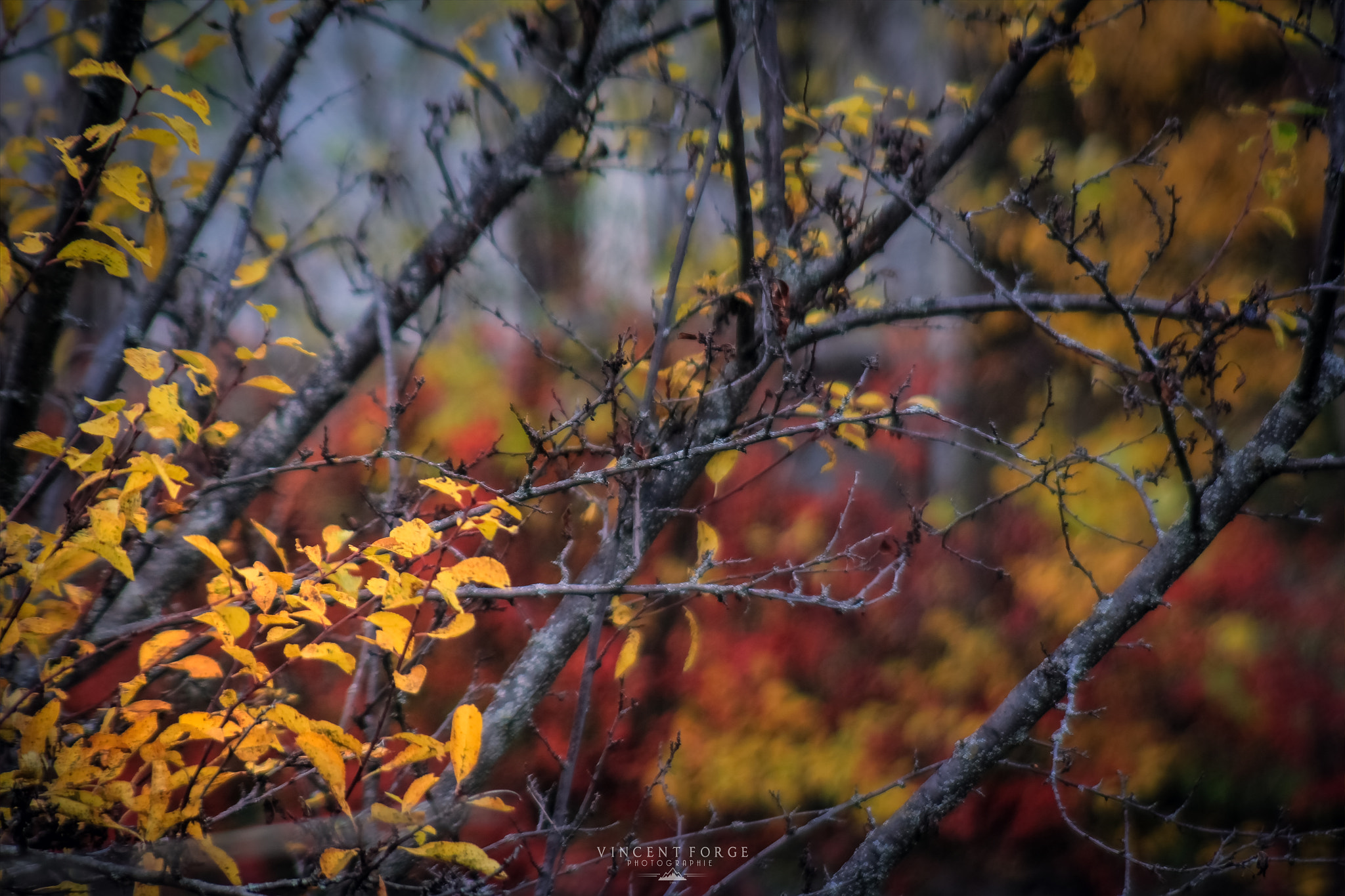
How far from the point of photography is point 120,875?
1.11 metres

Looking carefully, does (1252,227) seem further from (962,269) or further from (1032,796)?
(1032,796)

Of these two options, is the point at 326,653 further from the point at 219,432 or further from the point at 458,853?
the point at 219,432

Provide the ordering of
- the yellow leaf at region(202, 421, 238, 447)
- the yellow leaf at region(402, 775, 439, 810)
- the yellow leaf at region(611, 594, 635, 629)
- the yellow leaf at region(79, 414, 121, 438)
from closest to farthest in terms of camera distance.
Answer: the yellow leaf at region(79, 414, 121, 438) → the yellow leaf at region(402, 775, 439, 810) → the yellow leaf at region(202, 421, 238, 447) → the yellow leaf at region(611, 594, 635, 629)

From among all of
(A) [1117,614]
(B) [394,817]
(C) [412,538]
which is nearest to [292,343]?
(C) [412,538]

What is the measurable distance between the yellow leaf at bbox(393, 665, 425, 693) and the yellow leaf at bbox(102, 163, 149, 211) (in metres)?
0.87

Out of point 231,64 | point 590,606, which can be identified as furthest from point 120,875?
point 231,64

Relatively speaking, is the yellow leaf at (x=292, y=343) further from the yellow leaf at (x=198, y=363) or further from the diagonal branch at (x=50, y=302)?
the diagonal branch at (x=50, y=302)

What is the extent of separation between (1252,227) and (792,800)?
3680mm

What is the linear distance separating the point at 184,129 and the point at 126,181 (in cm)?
13

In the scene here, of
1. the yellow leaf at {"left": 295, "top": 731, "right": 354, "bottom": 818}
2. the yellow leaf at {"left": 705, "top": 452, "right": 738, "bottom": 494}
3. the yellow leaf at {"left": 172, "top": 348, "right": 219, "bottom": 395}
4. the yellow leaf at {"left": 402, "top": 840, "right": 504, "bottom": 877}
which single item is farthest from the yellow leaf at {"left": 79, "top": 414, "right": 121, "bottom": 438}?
the yellow leaf at {"left": 705, "top": 452, "right": 738, "bottom": 494}

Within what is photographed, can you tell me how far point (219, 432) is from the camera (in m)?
1.70

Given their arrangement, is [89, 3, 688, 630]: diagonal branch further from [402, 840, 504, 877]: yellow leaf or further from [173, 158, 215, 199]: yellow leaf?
[402, 840, 504, 877]: yellow leaf

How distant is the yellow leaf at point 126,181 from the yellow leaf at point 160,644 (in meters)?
0.72

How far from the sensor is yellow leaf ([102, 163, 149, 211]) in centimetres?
118
